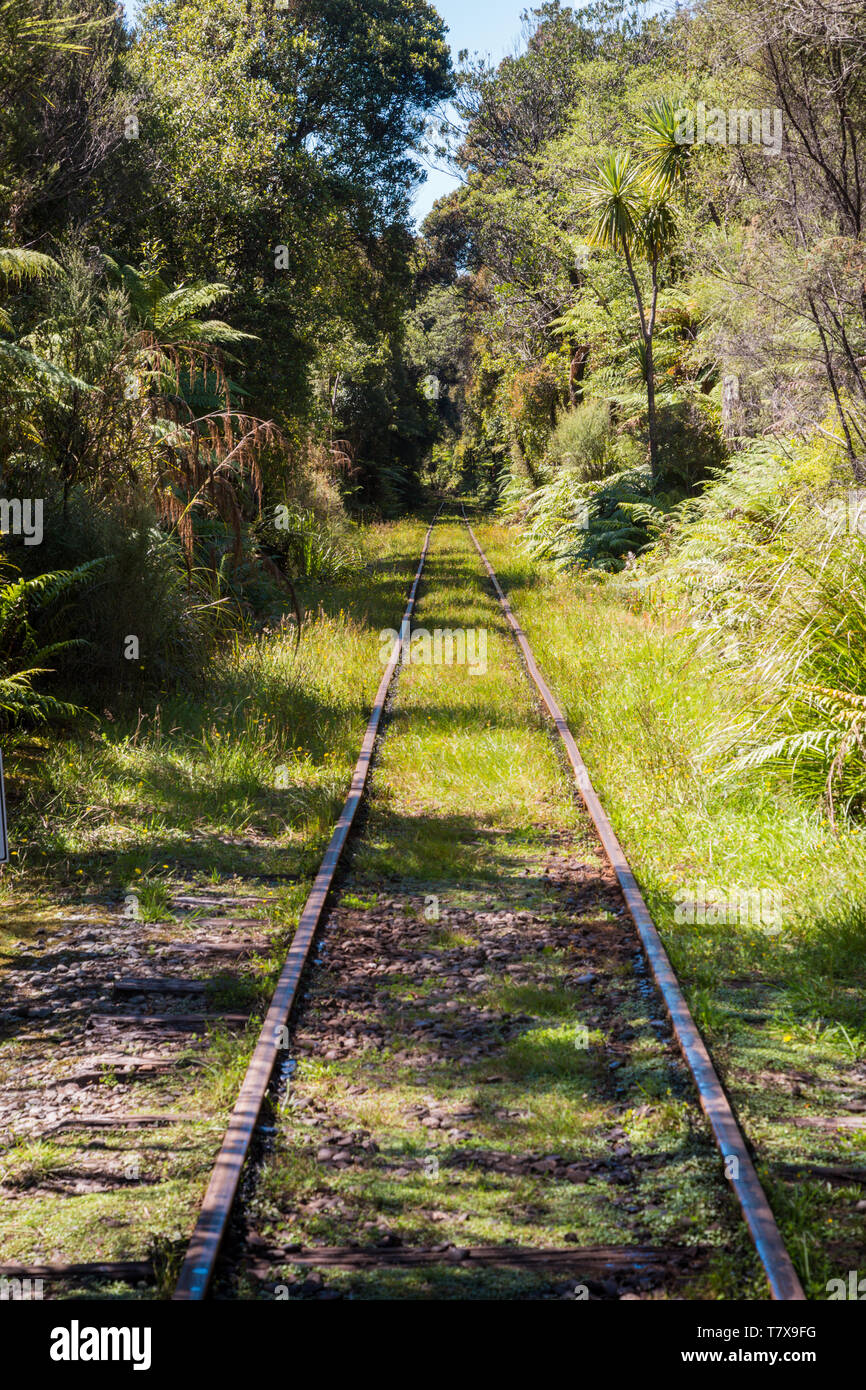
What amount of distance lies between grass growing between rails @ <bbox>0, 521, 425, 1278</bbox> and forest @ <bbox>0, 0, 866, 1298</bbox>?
4cm

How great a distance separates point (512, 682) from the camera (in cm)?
1102

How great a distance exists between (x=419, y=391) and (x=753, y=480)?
33823 millimetres

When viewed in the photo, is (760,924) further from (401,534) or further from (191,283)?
(401,534)

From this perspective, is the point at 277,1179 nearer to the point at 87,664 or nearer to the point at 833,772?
the point at 833,772

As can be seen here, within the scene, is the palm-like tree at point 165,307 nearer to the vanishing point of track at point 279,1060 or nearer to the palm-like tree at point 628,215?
the palm-like tree at point 628,215

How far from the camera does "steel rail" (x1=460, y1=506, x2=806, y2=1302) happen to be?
2961mm

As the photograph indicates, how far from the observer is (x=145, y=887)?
607cm

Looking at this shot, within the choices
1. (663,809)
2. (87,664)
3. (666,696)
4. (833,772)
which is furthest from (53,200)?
(833,772)

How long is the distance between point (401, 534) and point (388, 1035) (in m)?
24.6
